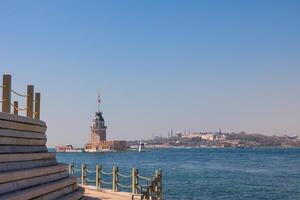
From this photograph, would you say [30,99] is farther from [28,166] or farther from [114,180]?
[114,180]

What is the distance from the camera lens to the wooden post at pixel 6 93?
1421cm

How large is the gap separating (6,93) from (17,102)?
2.73 meters

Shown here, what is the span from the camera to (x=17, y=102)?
1700cm

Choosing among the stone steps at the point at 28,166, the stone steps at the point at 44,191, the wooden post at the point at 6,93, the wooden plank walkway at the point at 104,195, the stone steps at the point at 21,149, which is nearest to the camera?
the stone steps at the point at 44,191

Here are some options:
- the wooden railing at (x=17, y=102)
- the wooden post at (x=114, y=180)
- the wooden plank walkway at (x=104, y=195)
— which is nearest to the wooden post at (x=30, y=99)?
the wooden railing at (x=17, y=102)

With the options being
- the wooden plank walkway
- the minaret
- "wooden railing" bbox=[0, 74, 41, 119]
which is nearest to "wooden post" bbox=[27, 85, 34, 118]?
"wooden railing" bbox=[0, 74, 41, 119]

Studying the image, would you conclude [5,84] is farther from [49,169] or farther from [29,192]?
[29,192]

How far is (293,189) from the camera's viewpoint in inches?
1865

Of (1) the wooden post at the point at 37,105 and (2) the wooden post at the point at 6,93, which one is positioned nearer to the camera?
(2) the wooden post at the point at 6,93

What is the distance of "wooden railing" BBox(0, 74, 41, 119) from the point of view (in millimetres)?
14234

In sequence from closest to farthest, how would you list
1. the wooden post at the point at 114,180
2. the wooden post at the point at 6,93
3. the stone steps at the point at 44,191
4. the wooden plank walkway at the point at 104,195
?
1. the stone steps at the point at 44,191
2. the wooden post at the point at 6,93
3. the wooden plank walkway at the point at 104,195
4. the wooden post at the point at 114,180

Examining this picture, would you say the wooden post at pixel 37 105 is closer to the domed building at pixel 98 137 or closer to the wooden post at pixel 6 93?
the wooden post at pixel 6 93

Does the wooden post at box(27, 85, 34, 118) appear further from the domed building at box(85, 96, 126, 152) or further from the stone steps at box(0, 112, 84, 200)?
the domed building at box(85, 96, 126, 152)

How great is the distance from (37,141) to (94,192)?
10.2 metres
